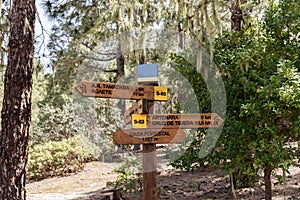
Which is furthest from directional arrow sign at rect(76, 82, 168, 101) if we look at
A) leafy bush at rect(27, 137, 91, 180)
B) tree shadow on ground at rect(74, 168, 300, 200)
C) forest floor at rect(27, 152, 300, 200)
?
leafy bush at rect(27, 137, 91, 180)

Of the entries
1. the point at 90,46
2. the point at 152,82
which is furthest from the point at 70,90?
the point at 152,82

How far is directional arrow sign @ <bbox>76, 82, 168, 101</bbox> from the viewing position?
302 centimetres

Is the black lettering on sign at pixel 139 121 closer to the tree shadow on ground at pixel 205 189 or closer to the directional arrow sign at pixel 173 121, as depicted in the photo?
the directional arrow sign at pixel 173 121

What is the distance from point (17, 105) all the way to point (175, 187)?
3231mm

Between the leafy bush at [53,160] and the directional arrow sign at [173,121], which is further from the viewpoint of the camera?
the leafy bush at [53,160]

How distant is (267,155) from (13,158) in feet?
8.33

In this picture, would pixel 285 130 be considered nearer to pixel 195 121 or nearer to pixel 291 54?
pixel 291 54

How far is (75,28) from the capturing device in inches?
301

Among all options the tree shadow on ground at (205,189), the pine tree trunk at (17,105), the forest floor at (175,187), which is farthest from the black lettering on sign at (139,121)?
the tree shadow on ground at (205,189)

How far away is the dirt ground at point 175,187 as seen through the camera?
16.7 feet

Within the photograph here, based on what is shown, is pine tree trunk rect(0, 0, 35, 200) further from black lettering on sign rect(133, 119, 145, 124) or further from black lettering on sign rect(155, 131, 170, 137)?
black lettering on sign rect(155, 131, 170, 137)

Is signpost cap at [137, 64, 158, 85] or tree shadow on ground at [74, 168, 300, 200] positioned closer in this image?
signpost cap at [137, 64, 158, 85]

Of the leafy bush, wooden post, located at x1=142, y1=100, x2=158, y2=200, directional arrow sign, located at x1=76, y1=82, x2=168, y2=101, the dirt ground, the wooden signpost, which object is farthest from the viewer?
the leafy bush

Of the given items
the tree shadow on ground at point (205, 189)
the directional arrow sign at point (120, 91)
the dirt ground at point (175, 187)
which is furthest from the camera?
the dirt ground at point (175, 187)
